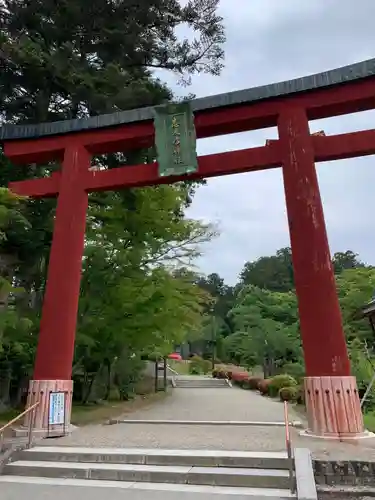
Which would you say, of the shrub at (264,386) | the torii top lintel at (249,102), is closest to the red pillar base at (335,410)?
the torii top lintel at (249,102)

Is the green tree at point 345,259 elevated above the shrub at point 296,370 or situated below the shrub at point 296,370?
above

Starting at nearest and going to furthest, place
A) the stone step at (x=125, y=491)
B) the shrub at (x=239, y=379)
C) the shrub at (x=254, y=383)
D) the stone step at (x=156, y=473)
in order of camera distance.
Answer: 1. the stone step at (x=125, y=491)
2. the stone step at (x=156, y=473)
3. the shrub at (x=254, y=383)
4. the shrub at (x=239, y=379)

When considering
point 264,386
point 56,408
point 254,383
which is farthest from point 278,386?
point 56,408

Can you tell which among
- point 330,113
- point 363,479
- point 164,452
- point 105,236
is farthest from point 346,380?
point 105,236

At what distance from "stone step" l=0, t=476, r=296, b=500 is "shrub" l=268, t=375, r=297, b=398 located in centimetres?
1352

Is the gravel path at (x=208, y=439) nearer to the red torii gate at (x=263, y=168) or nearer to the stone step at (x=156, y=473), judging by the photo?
the red torii gate at (x=263, y=168)

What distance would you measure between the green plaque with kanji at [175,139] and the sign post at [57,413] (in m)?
5.38

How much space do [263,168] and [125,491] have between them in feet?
22.8

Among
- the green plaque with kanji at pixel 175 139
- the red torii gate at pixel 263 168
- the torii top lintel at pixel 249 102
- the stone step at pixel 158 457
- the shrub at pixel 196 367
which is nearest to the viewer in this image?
the stone step at pixel 158 457

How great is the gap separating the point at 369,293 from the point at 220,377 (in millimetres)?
15014

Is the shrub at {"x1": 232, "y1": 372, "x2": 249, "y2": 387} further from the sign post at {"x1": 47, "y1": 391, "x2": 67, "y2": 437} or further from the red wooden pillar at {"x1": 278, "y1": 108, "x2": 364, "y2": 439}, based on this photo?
the red wooden pillar at {"x1": 278, "y1": 108, "x2": 364, "y2": 439}

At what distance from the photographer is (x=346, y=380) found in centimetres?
743

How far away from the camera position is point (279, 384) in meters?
18.6

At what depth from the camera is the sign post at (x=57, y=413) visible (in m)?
8.23
